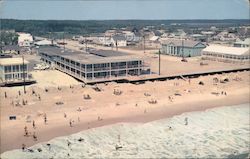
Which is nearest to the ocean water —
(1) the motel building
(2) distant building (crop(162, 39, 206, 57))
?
(1) the motel building

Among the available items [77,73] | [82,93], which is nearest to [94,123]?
[82,93]

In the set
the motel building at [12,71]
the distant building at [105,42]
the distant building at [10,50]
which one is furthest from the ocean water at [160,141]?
the distant building at [105,42]

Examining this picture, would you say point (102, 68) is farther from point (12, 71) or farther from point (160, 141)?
point (160, 141)

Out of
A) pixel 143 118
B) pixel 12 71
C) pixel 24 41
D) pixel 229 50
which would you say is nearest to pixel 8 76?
pixel 12 71

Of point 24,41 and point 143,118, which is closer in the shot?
point 143,118

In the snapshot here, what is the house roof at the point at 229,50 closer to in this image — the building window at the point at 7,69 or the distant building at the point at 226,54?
the distant building at the point at 226,54

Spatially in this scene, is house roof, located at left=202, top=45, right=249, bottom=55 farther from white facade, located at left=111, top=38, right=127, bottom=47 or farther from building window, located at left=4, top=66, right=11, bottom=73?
building window, located at left=4, top=66, right=11, bottom=73

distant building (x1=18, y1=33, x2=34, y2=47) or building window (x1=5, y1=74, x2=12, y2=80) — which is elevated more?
distant building (x1=18, y1=33, x2=34, y2=47)

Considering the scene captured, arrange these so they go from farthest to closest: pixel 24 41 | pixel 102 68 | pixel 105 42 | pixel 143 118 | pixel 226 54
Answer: pixel 105 42 → pixel 24 41 → pixel 226 54 → pixel 102 68 → pixel 143 118
